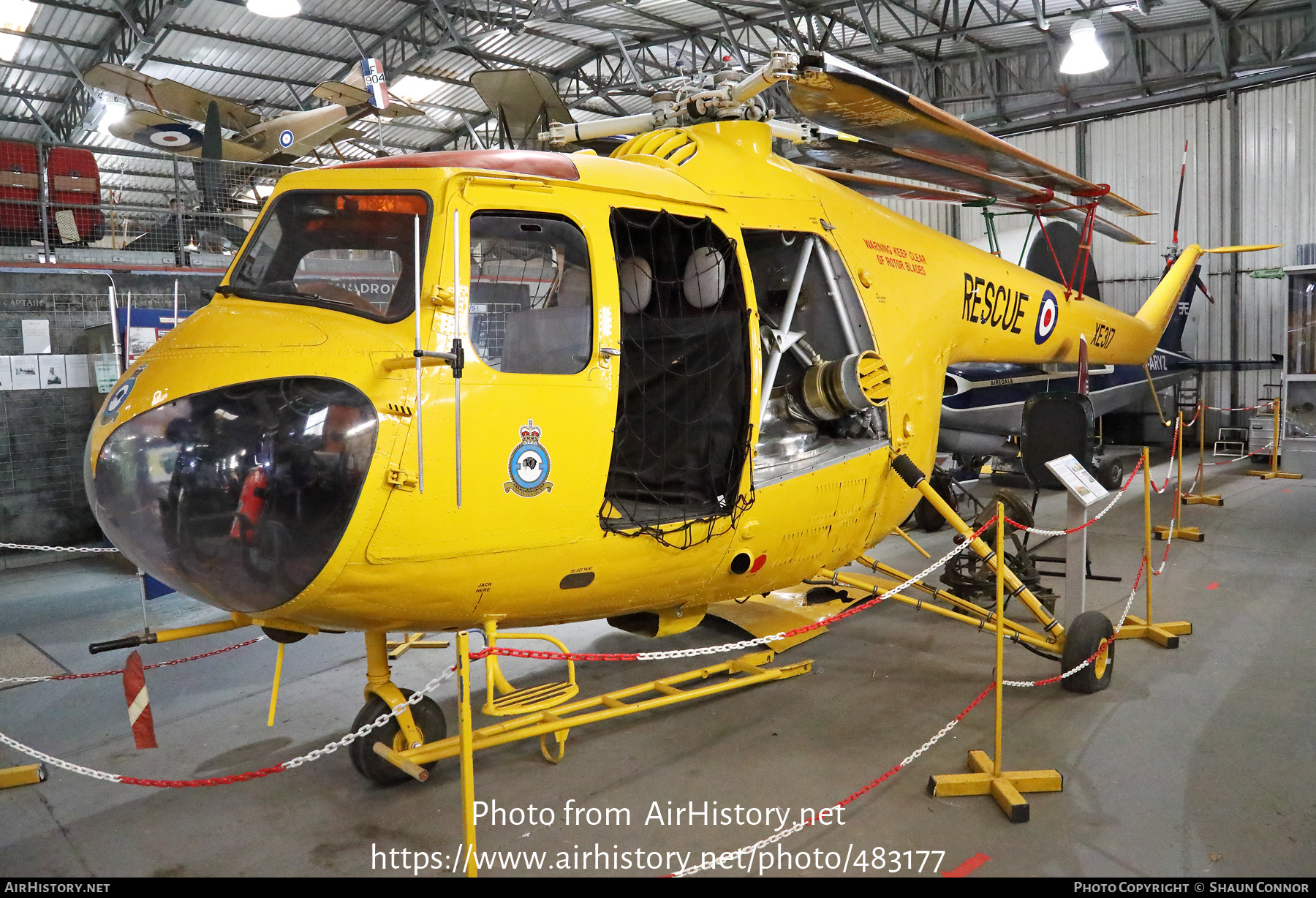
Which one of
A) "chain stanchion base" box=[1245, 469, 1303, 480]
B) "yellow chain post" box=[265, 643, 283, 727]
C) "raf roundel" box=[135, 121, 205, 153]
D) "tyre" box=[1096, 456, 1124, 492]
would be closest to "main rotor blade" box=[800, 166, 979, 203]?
"yellow chain post" box=[265, 643, 283, 727]

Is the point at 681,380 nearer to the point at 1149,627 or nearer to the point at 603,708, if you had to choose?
the point at 603,708

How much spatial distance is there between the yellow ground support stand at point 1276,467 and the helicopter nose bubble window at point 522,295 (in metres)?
14.2

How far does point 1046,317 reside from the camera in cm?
715

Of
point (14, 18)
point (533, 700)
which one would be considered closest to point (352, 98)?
point (14, 18)

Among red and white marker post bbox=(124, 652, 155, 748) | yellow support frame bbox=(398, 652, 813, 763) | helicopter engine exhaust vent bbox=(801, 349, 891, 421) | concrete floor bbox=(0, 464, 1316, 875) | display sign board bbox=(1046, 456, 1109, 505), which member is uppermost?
helicopter engine exhaust vent bbox=(801, 349, 891, 421)

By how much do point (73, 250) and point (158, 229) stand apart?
108 centimetres

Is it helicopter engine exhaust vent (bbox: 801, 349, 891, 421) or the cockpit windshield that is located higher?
the cockpit windshield

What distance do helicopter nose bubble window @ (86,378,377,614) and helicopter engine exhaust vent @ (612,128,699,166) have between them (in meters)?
2.36

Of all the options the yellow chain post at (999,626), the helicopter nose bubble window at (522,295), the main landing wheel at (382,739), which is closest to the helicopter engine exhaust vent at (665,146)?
the helicopter nose bubble window at (522,295)

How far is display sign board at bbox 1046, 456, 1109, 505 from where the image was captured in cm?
548

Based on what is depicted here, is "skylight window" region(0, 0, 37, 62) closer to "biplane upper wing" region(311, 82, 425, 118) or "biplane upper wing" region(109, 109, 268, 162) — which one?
"biplane upper wing" region(109, 109, 268, 162)

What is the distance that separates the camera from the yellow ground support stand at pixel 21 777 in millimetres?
4512
